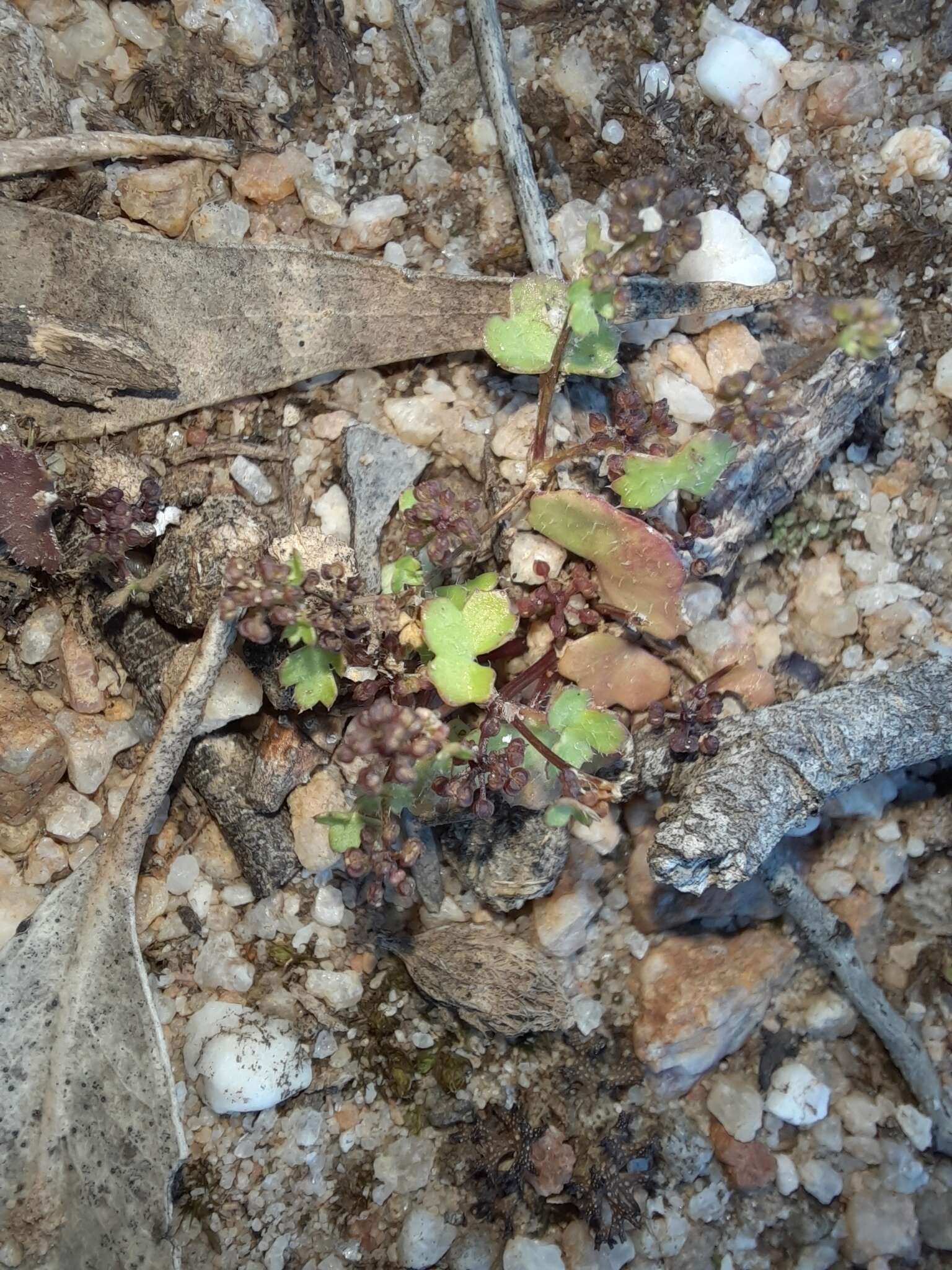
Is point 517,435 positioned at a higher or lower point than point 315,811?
higher

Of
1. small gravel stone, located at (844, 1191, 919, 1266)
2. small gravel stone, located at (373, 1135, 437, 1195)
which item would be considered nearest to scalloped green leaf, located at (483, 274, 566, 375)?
small gravel stone, located at (373, 1135, 437, 1195)

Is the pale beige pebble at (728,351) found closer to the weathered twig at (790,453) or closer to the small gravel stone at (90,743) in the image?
the weathered twig at (790,453)

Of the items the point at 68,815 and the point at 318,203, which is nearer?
the point at 68,815

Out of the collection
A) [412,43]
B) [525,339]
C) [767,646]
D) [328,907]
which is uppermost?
[412,43]

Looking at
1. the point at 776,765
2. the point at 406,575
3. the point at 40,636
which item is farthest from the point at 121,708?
the point at 776,765

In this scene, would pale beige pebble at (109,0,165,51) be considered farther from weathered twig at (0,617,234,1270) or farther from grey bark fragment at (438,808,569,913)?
grey bark fragment at (438,808,569,913)

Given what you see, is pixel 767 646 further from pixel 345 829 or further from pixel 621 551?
pixel 345 829

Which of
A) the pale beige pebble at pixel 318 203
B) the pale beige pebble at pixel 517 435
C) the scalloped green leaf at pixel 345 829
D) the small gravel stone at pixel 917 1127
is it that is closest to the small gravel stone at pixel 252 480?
the pale beige pebble at pixel 517 435

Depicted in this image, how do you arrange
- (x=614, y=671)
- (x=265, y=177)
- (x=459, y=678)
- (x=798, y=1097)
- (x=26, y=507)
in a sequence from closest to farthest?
1. (x=459, y=678)
2. (x=26, y=507)
3. (x=614, y=671)
4. (x=265, y=177)
5. (x=798, y=1097)
